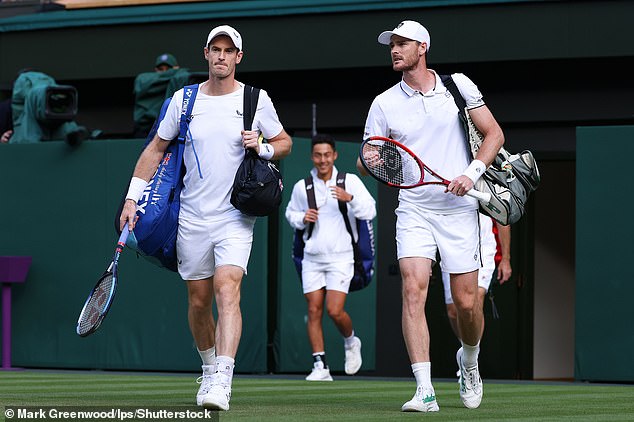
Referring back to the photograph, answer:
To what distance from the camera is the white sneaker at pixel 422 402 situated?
8.45 metres

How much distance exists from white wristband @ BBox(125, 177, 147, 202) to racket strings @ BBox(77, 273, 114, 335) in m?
0.62

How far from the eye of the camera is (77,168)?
1667cm

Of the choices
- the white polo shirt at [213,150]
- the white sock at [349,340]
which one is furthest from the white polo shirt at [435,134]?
the white sock at [349,340]

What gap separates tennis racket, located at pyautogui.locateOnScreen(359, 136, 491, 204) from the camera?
884 cm

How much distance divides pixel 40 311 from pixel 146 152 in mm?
8355

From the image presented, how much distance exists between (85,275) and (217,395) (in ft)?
28.6

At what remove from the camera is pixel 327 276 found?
48.1 ft

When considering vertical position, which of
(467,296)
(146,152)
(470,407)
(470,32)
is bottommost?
(470,407)

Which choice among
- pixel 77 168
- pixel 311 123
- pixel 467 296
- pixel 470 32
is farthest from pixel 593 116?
pixel 467 296

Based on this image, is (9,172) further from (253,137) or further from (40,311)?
(253,137)

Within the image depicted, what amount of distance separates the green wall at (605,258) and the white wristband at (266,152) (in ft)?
21.8

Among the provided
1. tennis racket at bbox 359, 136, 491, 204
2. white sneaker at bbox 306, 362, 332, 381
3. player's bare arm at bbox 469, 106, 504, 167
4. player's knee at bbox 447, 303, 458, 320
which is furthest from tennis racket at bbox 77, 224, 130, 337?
white sneaker at bbox 306, 362, 332, 381

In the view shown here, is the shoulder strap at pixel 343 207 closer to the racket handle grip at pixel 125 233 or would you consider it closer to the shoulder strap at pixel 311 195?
the shoulder strap at pixel 311 195

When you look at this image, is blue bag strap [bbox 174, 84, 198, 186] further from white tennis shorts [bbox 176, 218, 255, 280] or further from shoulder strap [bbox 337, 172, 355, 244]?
shoulder strap [bbox 337, 172, 355, 244]
